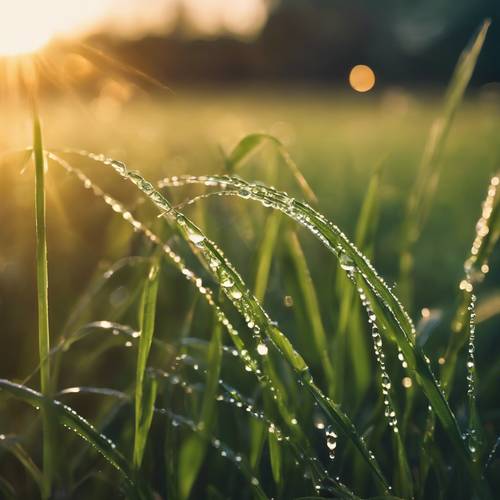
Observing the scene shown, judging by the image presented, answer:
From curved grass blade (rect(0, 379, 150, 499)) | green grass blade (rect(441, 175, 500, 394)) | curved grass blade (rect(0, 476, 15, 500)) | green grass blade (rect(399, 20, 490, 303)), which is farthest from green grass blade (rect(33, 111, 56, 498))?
green grass blade (rect(399, 20, 490, 303))

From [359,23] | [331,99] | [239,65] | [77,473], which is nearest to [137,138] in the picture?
[77,473]

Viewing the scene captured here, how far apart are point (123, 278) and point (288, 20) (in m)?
19.1

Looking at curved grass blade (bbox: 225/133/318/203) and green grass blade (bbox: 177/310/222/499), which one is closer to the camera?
green grass blade (bbox: 177/310/222/499)

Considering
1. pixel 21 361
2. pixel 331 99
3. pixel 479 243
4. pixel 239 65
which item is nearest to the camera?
pixel 479 243

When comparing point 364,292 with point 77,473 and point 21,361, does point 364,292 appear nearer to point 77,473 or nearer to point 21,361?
point 77,473

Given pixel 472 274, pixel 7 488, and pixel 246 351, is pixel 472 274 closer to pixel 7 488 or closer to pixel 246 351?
pixel 246 351

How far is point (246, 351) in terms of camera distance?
2.35 feet

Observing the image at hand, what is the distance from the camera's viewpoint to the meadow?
0.70m

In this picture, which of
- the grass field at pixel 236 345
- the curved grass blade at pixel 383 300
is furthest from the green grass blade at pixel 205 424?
the curved grass blade at pixel 383 300

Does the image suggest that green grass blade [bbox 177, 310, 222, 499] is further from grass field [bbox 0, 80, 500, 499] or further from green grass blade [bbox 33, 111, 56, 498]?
green grass blade [bbox 33, 111, 56, 498]

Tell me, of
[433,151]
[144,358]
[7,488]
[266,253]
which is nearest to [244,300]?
[144,358]

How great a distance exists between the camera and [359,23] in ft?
63.9

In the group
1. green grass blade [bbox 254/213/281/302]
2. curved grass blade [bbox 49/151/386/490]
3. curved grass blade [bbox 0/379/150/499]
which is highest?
green grass blade [bbox 254/213/281/302]

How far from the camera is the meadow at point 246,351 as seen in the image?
705 millimetres
